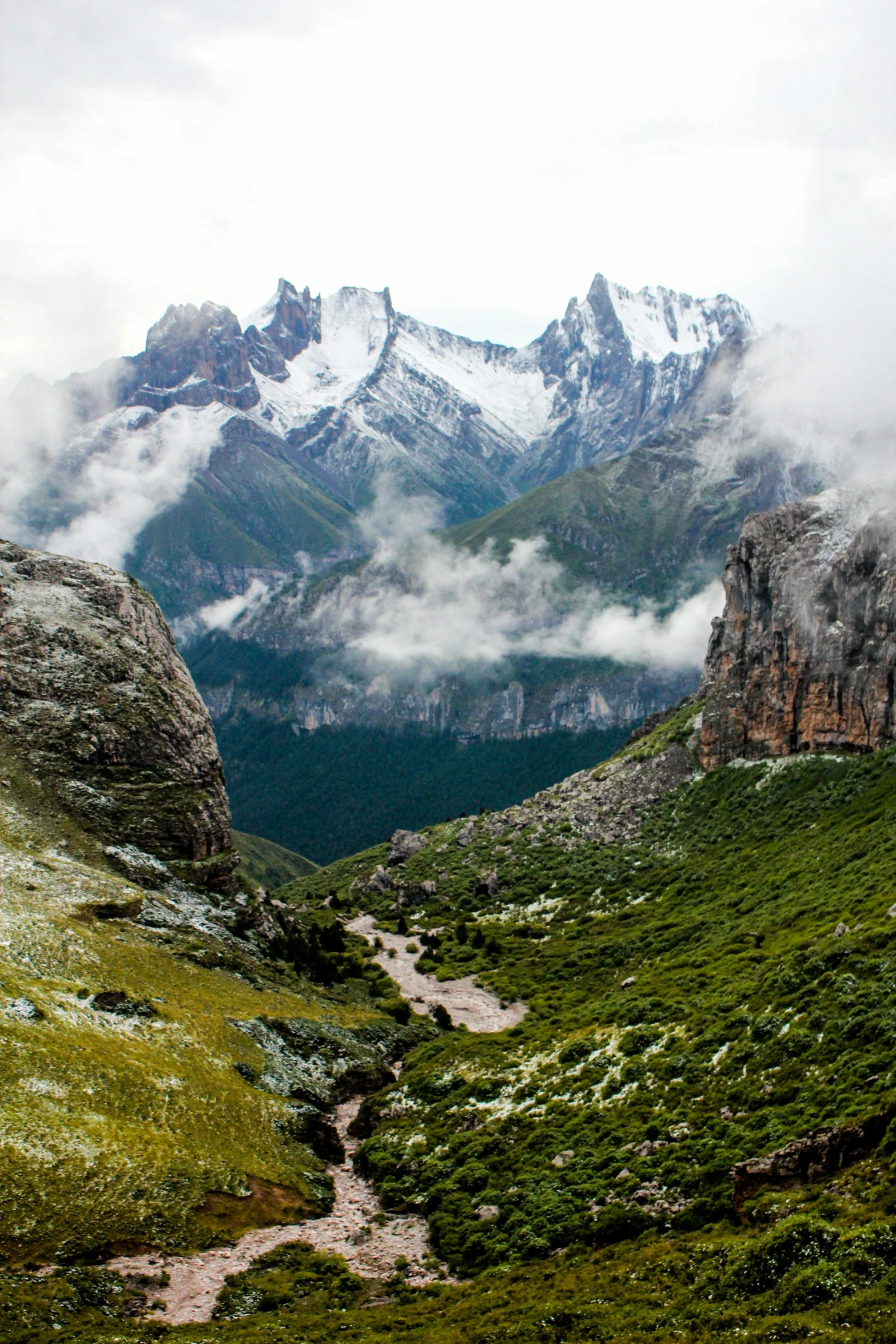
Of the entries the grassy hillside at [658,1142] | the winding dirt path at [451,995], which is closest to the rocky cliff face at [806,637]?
the grassy hillside at [658,1142]

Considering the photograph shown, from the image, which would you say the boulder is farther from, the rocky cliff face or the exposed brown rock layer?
the exposed brown rock layer

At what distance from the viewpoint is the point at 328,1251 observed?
43.2m

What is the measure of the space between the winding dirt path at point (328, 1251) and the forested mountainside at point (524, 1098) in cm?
21

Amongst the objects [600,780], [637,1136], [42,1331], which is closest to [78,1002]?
[42,1331]

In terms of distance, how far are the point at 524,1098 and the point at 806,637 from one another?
8790 cm

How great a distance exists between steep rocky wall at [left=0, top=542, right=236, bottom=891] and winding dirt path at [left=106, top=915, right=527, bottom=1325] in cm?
3490

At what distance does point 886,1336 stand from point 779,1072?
72.9 ft

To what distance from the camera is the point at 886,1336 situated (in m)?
21.9

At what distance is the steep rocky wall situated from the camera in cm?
8531

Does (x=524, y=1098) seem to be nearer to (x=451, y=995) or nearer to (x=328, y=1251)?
(x=328, y=1251)

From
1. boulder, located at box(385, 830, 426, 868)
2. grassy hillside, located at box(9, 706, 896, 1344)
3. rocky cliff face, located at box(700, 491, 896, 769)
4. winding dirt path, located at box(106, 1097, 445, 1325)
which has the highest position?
rocky cliff face, located at box(700, 491, 896, 769)

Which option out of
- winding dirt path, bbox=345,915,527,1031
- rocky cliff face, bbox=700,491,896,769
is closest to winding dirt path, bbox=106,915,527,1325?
winding dirt path, bbox=345,915,527,1031

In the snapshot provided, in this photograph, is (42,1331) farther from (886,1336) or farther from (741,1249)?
(886,1336)

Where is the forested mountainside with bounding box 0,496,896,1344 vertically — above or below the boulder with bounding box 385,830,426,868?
below
